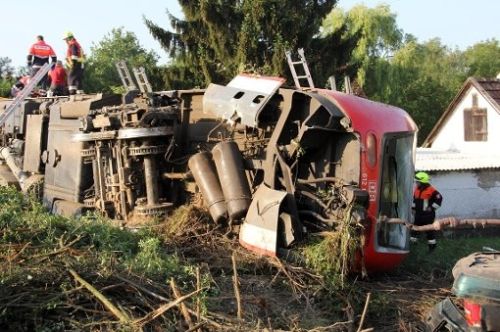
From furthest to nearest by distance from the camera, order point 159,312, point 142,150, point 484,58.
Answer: point 484,58 → point 142,150 → point 159,312

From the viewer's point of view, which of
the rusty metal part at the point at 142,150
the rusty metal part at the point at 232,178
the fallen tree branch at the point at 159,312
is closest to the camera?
the fallen tree branch at the point at 159,312

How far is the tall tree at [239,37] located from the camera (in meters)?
19.7

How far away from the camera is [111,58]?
4903cm

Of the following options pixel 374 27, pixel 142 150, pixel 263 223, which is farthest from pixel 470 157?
pixel 374 27

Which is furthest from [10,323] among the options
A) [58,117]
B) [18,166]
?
[18,166]

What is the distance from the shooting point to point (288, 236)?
5.78 metres

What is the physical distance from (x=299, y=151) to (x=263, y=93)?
0.73m

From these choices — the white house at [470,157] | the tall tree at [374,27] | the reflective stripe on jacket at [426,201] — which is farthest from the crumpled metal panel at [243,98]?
the tall tree at [374,27]

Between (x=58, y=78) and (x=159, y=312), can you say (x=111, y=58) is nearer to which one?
(x=58, y=78)

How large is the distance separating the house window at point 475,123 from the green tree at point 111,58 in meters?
14.0

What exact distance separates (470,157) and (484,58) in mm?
42637

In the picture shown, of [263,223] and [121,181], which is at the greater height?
[121,181]

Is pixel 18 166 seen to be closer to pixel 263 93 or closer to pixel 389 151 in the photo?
pixel 263 93

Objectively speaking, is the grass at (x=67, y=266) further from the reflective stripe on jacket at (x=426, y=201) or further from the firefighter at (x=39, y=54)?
the firefighter at (x=39, y=54)
